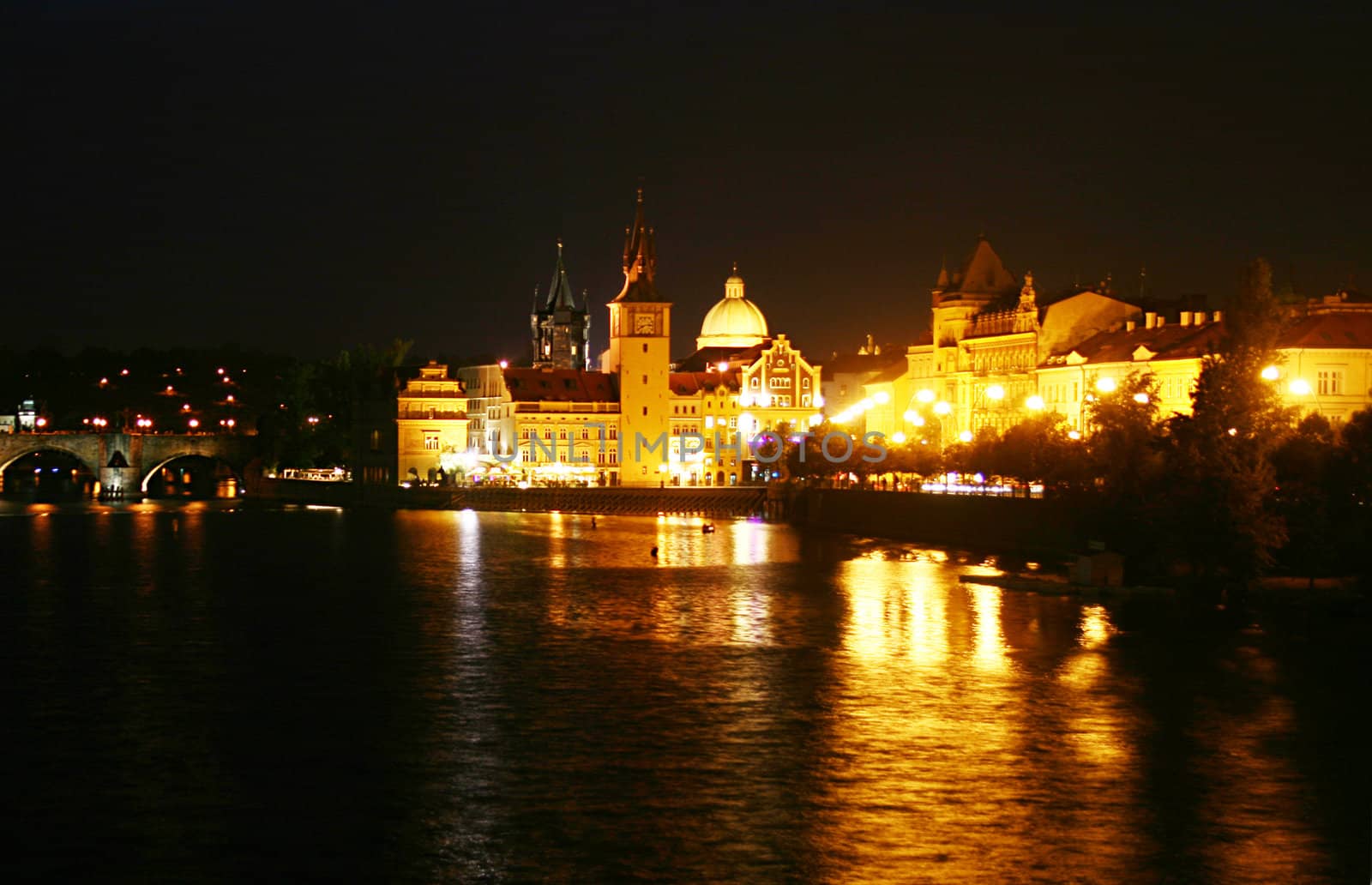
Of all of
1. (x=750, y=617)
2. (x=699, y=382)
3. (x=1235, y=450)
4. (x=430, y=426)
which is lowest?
(x=750, y=617)

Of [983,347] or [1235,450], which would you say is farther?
[983,347]

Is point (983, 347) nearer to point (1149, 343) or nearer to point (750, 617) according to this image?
point (1149, 343)

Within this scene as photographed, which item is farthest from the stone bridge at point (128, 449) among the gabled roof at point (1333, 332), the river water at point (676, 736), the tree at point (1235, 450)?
the tree at point (1235, 450)

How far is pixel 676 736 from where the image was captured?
35062 millimetres

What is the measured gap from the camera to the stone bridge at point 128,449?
145 meters

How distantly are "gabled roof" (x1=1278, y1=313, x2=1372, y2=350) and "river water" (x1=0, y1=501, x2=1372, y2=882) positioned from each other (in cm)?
2631

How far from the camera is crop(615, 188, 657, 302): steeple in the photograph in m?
137

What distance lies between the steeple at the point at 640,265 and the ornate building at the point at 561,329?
4322 cm

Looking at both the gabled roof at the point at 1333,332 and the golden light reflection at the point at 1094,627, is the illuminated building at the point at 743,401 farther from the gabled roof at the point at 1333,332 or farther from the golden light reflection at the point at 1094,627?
the golden light reflection at the point at 1094,627

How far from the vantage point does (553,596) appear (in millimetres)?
60656

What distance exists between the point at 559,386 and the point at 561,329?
1838 inches

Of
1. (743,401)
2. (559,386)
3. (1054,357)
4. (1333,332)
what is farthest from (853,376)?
(1333,332)

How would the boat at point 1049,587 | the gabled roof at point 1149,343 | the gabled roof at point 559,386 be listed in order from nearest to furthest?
1. the boat at point 1049,587
2. the gabled roof at point 1149,343
3. the gabled roof at point 559,386

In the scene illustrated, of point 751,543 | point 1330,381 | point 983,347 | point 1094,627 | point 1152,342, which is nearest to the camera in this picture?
point 1094,627
